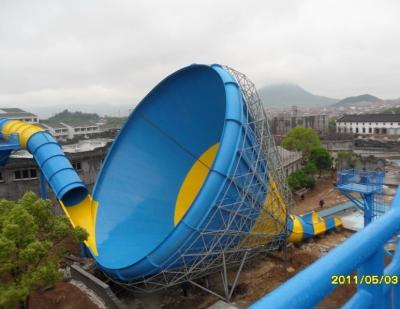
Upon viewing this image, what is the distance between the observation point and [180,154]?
68.5 ft

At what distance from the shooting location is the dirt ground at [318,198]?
3381cm

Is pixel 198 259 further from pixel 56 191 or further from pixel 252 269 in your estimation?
pixel 56 191

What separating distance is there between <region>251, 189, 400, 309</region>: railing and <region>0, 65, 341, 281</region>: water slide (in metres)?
12.2

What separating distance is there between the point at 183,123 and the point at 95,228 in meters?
8.15

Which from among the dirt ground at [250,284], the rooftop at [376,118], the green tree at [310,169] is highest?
the rooftop at [376,118]

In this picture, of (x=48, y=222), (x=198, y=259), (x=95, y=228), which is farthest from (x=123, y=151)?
(x=198, y=259)

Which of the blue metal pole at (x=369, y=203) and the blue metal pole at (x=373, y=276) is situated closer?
the blue metal pole at (x=373, y=276)

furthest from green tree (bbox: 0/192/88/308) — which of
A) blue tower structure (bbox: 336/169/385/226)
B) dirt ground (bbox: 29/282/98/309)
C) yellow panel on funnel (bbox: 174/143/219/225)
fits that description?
blue tower structure (bbox: 336/169/385/226)

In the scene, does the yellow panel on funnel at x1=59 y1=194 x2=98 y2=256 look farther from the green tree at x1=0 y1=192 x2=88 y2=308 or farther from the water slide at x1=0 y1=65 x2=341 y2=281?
the green tree at x1=0 y1=192 x2=88 y2=308

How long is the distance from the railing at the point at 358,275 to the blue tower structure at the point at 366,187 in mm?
20471

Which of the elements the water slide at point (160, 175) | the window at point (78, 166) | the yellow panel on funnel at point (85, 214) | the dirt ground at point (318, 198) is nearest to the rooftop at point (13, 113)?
the window at point (78, 166)

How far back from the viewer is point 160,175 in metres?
20.7

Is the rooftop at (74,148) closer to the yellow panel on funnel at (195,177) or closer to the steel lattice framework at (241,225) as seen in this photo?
the yellow panel on funnel at (195,177)
